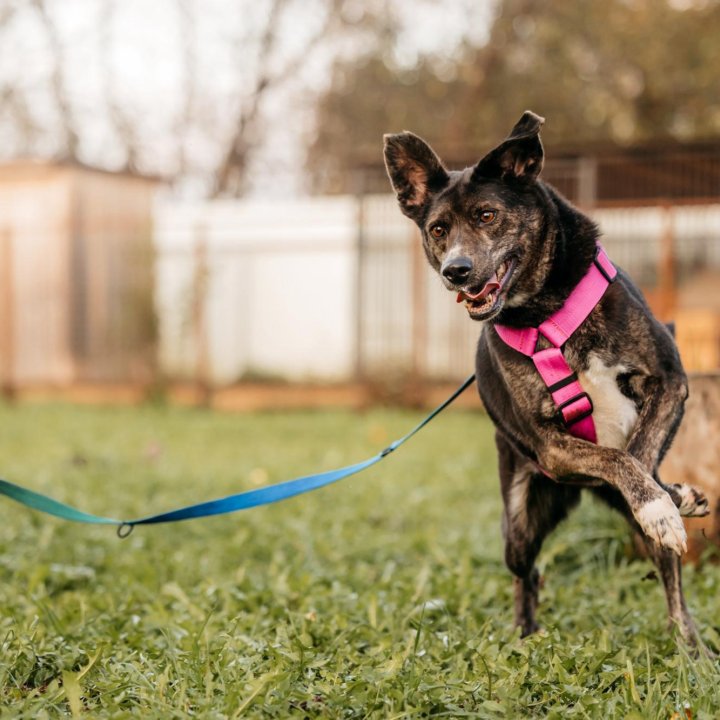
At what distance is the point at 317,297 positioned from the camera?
50.0ft

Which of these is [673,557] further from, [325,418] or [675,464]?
[325,418]

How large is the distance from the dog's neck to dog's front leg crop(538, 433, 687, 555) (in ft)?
1.30

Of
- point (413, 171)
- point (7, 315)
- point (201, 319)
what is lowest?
point (7, 315)

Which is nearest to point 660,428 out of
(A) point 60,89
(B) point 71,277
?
(B) point 71,277

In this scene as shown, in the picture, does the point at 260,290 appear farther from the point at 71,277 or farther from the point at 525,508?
the point at 525,508

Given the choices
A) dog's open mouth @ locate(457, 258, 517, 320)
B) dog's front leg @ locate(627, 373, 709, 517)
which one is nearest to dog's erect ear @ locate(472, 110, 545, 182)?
dog's open mouth @ locate(457, 258, 517, 320)

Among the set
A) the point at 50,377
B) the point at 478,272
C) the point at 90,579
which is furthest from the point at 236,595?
the point at 50,377

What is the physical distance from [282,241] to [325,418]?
12.1 feet

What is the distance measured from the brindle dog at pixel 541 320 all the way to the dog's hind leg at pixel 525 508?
5.7 inches

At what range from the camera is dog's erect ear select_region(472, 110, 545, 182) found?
3.29 meters

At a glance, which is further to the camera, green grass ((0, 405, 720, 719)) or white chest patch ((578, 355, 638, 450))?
white chest patch ((578, 355, 638, 450))

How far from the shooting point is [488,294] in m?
3.32

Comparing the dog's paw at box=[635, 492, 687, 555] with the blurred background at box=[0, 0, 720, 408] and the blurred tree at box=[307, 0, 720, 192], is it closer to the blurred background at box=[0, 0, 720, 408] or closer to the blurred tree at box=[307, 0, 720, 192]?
the blurred background at box=[0, 0, 720, 408]

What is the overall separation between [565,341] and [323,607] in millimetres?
1626
